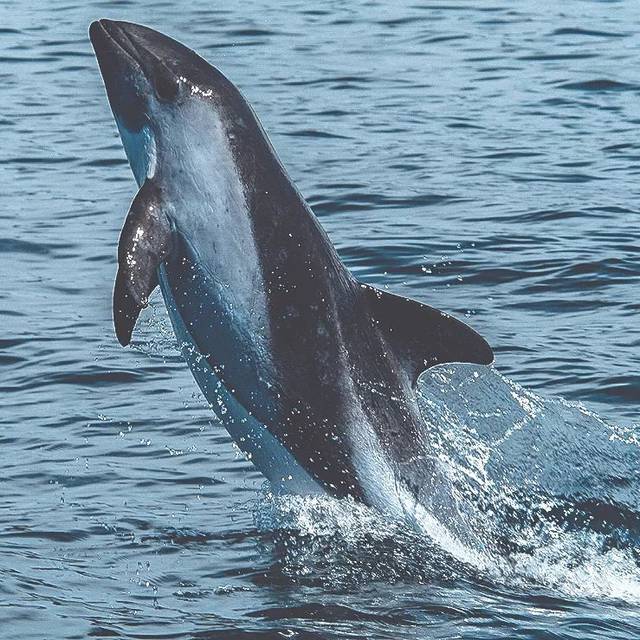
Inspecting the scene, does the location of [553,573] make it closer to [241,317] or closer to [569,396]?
[241,317]

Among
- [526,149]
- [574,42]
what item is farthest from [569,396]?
[574,42]

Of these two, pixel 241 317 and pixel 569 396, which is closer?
pixel 241 317

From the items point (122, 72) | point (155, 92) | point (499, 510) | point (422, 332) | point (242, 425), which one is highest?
point (122, 72)

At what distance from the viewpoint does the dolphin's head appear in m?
9.74

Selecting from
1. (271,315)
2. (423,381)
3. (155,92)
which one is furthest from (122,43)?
(423,381)

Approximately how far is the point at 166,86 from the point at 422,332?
2059 millimetres

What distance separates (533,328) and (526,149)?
7.03 metres

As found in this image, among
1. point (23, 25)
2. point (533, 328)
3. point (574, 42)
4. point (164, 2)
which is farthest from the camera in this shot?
point (164, 2)

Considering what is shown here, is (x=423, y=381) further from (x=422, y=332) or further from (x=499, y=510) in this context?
(x=422, y=332)

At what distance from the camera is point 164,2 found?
3472 cm

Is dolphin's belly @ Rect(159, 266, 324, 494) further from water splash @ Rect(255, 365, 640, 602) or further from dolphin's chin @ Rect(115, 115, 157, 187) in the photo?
dolphin's chin @ Rect(115, 115, 157, 187)

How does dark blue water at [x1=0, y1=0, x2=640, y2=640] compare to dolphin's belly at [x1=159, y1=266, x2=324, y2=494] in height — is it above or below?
below

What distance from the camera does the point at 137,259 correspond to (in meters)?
9.24

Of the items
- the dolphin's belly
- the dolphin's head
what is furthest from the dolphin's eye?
the dolphin's belly
